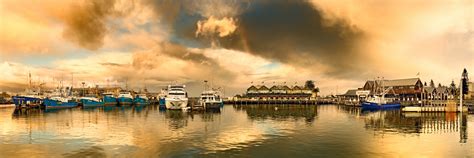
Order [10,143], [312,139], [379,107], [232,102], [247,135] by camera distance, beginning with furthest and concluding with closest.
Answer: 1. [232,102]
2. [379,107]
3. [247,135]
4. [312,139]
5. [10,143]

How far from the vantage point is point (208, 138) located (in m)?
35.9

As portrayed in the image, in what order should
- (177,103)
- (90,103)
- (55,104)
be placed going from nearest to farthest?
(177,103) < (55,104) < (90,103)

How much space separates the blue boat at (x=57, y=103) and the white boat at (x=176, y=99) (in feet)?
122

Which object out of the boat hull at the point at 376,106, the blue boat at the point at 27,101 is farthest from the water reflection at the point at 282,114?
the blue boat at the point at 27,101

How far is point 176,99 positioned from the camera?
79438 millimetres

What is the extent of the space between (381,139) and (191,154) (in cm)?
2014

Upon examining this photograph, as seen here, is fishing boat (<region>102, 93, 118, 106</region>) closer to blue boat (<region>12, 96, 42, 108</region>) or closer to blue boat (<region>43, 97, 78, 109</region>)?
blue boat (<region>43, 97, 78, 109</region>)

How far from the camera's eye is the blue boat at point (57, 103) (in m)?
95.1

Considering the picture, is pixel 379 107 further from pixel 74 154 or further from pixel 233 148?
pixel 74 154

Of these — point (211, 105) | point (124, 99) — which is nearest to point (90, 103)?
point (124, 99)

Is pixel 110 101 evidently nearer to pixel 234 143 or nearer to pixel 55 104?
pixel 55 104

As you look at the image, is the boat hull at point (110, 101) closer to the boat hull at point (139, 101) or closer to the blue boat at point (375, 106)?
the boat hull at point (139, 101)

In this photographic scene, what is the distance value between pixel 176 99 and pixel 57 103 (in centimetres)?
4132

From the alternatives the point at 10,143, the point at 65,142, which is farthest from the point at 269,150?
the point at 10,143
